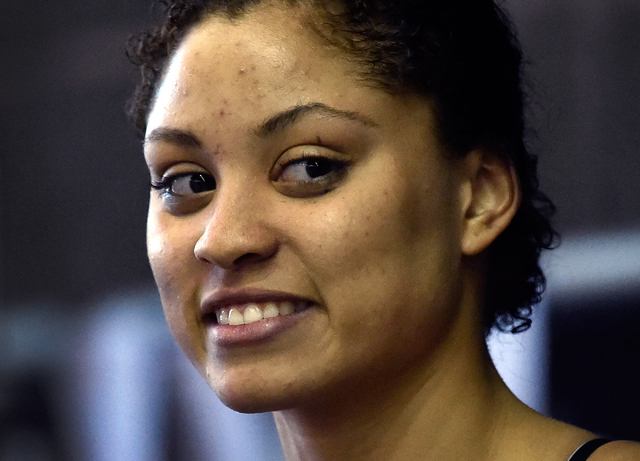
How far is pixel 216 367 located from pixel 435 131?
0.54m

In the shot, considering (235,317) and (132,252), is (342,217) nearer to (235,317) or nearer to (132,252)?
(235,317)

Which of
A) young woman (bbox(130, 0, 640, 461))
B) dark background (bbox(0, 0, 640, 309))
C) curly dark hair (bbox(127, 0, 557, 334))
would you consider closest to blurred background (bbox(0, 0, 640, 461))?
dark background (bbox(0, 0, 640, 309))

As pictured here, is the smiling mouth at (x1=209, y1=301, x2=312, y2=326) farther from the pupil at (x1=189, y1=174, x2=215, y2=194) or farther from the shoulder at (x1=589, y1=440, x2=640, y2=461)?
the shoulder at (x1=589, y1=440, x2=640, y2=461)

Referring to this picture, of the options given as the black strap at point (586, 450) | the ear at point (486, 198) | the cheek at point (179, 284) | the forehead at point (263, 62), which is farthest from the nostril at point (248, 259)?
the black strap at point (586, 450)

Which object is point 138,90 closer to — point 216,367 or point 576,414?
point 216,367

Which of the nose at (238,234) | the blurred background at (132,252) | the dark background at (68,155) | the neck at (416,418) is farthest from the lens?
the dark background at (68,155)

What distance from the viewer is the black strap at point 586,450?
4.64ft

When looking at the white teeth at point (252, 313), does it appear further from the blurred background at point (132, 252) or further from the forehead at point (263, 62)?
the blurred background at point (132, 252)

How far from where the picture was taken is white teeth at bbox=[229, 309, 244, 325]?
140cm

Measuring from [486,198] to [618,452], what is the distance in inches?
18.7

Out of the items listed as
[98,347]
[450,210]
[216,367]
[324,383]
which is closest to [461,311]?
[450,210]

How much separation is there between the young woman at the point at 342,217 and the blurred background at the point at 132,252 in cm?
79

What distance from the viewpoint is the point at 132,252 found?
128 inches

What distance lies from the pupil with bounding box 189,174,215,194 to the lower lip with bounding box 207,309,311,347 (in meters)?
0.23
